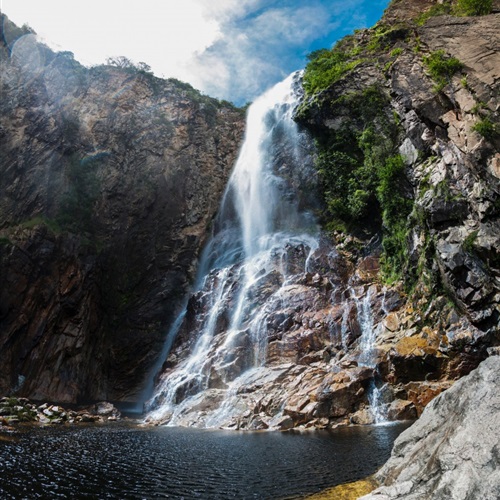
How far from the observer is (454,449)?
227 inches

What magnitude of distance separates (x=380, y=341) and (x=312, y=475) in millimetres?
12273

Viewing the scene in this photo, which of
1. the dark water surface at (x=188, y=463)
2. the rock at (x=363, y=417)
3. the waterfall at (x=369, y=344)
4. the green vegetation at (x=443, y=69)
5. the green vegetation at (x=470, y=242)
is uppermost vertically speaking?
the green vegetation at (x=443, y=69)

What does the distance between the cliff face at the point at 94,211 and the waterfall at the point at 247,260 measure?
3518mm

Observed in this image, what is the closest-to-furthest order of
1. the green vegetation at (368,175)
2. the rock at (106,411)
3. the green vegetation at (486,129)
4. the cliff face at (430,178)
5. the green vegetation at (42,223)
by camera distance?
the cliff face at (430,178)
the green vegetation at (486,129)
the rock at (106,411)
the green vegetation at (368,175)
the green vegetation at (42,223)

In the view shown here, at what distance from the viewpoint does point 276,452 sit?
40.5ft

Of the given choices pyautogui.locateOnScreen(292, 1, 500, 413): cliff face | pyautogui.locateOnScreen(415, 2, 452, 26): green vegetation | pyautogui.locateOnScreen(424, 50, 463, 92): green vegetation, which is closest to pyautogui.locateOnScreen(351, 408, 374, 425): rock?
pyautogui.locateOnScreen(292, 1, 500, 413): cliff face

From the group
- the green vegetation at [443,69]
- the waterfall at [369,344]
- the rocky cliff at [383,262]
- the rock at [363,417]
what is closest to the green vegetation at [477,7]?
the rocky cliff at [383,262]

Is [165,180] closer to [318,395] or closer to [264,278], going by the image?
[264,278]

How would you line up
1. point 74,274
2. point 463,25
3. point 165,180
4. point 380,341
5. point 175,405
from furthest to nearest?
point 165,180
point 74,274
point 463,25
point 175,405
point 380,341

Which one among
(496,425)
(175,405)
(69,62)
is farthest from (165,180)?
(496,425)

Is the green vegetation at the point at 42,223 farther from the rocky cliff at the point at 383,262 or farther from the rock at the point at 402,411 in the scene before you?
the rock at the point at 402,411

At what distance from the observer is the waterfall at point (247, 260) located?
23609mm

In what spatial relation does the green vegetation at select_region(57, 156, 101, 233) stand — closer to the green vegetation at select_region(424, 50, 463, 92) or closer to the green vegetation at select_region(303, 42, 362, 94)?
the green vegetation at select_region(303, 42, 362, 94)

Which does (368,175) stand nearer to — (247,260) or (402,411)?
(247,260)
